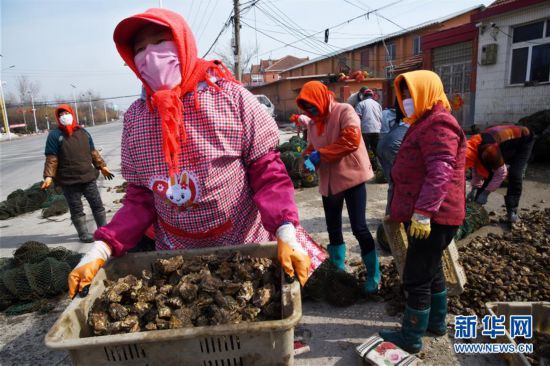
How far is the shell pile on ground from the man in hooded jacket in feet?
13.3

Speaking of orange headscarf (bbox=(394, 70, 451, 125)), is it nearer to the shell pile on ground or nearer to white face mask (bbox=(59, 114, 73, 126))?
the shell pile on ground

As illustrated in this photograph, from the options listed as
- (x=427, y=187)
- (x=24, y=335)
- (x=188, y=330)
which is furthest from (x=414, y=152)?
(x=24, y=335)

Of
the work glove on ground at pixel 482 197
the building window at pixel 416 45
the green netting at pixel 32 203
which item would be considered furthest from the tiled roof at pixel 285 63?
the work glove on ground at pixel 482 197

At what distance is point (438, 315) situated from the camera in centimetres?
257

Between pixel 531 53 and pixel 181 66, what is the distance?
11.6 m

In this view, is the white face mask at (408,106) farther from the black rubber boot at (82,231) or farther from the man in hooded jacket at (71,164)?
the black rubber boot at (82,231)

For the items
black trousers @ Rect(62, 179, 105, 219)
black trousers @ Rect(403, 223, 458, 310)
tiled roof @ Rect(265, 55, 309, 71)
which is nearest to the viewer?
black trousers @ Rect(403, 223, 458, 310)

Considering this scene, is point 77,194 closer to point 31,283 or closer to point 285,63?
point 31,283

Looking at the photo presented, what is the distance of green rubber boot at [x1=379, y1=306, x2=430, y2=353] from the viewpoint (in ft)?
7.70

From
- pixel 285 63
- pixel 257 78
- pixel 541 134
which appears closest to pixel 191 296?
pixel 541 134

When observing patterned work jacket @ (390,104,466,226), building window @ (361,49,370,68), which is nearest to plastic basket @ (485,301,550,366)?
patterned work jacket @ (390,104,466,226)

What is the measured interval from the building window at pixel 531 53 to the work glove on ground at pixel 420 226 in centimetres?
1027

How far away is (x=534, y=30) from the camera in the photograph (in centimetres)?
983

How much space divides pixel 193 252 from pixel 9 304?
3.02 meters
